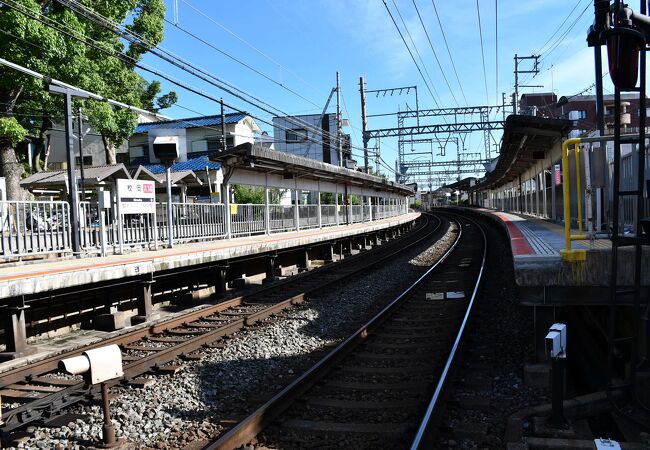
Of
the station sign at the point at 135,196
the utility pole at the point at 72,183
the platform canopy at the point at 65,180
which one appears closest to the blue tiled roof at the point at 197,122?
the platform canopy at the point at 65,180

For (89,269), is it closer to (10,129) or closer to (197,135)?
(10,129)

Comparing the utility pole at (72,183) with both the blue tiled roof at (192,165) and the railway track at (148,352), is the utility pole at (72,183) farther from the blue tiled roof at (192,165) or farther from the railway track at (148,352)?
the blue tiled roof at (192,165)

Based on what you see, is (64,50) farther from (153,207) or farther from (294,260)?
(294,260)

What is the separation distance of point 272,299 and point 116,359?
21.8 feet

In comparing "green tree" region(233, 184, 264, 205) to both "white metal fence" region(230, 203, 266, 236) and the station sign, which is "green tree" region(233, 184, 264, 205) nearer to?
"white metal fence" region(230, 203, 266, 236)

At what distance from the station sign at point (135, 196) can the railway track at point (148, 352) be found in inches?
123

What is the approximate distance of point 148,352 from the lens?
7.25m

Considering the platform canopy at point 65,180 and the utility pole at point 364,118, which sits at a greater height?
the utility pole at point 364,118

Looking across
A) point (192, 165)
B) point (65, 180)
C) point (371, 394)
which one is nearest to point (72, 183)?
point (371, 394)

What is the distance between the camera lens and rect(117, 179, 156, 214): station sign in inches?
438

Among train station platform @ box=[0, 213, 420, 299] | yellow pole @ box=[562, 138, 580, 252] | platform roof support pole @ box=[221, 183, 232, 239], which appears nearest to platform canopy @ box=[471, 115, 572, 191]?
yellow pole @ box=[562, 138, 580, 252]

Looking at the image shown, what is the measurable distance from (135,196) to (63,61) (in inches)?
410

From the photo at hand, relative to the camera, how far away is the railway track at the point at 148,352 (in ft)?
17.1

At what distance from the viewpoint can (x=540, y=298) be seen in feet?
19.3
